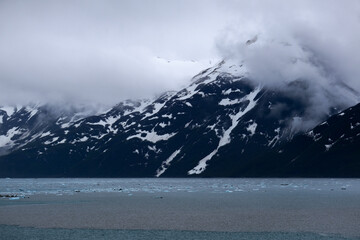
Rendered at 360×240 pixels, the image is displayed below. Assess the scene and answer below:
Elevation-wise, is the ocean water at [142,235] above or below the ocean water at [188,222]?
below

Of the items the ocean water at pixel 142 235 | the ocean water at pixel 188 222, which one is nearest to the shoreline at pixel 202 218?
the ocean water at pixel 188 222

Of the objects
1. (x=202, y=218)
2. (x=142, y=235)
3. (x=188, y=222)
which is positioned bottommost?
(x=142, y=235)

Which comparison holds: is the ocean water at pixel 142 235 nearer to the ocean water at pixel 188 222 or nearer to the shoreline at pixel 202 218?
the ocean water at pixel 188 222

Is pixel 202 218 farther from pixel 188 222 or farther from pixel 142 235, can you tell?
pixel 142 235

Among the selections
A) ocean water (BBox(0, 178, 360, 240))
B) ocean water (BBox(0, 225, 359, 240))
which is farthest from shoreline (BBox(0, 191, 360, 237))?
ocean water (BBox(0, 225, 359, 240))

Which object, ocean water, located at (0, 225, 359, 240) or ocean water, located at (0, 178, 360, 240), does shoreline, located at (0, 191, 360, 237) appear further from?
ocean water, located at (0, 225, 359, 240)

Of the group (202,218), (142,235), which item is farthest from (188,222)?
(142,235)

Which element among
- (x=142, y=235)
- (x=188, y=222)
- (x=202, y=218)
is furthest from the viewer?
(x=202, y=218)

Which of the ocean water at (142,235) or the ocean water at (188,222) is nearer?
the ocean water at (142,235)

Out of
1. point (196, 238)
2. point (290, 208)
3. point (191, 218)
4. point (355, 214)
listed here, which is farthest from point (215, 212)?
point (196, 238)

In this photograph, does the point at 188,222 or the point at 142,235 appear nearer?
the point at 142,235

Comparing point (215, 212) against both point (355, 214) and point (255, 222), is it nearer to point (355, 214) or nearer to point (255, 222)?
point (255, 222)

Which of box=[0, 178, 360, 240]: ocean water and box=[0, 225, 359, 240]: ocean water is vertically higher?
box=[0, 178, 360, 240]: ocean water

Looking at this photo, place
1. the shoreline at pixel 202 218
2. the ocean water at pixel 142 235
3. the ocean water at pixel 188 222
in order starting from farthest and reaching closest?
the shoreline at pixel 202 218 < the ocean water at pixel 188 222 < the ocean water at pixel 142 235
